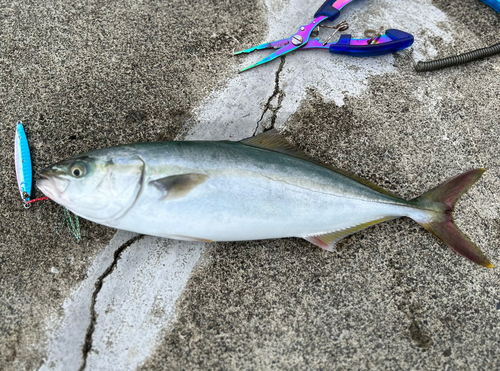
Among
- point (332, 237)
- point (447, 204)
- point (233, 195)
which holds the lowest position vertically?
point (332, 237)

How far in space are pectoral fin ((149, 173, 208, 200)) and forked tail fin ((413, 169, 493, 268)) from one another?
53.0 inches

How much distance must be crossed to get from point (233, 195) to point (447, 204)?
130cm

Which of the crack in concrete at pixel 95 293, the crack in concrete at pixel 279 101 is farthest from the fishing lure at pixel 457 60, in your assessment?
the crack in concrete at pixel 95 293

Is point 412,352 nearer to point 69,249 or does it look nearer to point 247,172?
point 247,172

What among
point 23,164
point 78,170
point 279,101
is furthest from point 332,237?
point 23,164

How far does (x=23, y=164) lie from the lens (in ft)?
7.32

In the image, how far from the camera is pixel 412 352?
2.07 metres

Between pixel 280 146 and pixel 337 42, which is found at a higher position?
pixel 337 42

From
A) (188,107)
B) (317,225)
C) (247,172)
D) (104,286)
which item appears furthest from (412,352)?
(188,107)

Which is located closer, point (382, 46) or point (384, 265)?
point (384, 265)

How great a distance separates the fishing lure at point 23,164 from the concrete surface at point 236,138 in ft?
0.20

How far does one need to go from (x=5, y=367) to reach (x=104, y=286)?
67 centimetres

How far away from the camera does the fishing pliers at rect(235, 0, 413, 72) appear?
2453 mm

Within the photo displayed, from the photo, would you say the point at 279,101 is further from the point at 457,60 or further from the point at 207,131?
the point at 457,60
